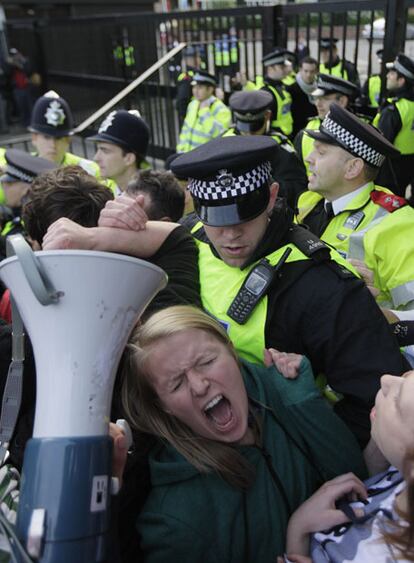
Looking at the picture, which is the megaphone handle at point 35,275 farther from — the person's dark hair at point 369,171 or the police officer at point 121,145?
the police officer at point 121,145

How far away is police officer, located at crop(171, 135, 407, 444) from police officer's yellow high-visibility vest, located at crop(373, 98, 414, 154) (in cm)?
439

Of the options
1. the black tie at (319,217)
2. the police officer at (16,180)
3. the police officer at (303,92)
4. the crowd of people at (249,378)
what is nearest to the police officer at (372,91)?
the police officer at (303,92)

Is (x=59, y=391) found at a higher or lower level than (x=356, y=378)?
higher

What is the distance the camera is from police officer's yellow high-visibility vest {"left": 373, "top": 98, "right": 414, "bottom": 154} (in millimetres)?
5656

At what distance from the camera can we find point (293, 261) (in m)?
1.83

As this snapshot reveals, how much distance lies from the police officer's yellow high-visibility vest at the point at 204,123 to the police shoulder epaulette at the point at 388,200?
431cm

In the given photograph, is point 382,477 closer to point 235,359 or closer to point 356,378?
point 356,378

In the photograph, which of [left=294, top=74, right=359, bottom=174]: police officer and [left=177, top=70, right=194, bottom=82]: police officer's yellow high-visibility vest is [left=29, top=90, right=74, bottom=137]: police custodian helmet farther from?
[left=177, top=70, right=194, bottom=82]: police officer's yellow high-visibility vest

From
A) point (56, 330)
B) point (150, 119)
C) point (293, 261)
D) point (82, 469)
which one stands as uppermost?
point (56, 330)

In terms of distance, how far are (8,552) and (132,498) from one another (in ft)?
1.97

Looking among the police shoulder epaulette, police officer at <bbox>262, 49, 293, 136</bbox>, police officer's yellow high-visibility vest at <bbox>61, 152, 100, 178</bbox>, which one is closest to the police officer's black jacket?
→ the police shoulder epaulette

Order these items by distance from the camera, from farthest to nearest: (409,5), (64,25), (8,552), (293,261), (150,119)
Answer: (64,25) < (150,119) < (409,5) < (293,261) < (8,552)

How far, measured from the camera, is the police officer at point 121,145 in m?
4.02

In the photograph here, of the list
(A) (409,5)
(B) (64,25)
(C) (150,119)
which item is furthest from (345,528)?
(B) (64,25)
